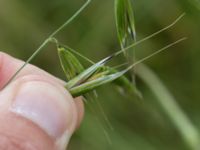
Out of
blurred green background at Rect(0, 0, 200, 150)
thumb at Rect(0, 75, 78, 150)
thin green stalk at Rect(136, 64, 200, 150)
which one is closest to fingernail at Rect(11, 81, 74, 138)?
thumb at Rect(0, 75, 78, 150)

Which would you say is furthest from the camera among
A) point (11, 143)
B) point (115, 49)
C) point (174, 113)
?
point (115, 49)

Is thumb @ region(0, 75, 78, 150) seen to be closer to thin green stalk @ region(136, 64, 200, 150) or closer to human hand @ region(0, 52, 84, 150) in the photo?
human hand @ region(0, 52, 84, 150)

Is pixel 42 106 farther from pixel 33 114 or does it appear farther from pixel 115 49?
pixel 115 49

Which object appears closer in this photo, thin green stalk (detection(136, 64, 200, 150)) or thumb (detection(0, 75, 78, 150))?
thumb (detection(0, 75, 78, 150))

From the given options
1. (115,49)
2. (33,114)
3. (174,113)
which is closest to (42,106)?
(33,114)

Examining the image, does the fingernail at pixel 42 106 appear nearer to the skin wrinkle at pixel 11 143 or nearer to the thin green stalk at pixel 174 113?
the skin wrinkle at pixel 11 143

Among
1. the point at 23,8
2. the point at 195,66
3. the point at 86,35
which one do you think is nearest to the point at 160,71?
the point at 195,66

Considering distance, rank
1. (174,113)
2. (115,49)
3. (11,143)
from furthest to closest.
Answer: (115,49) → (174,113) → (11,143)
